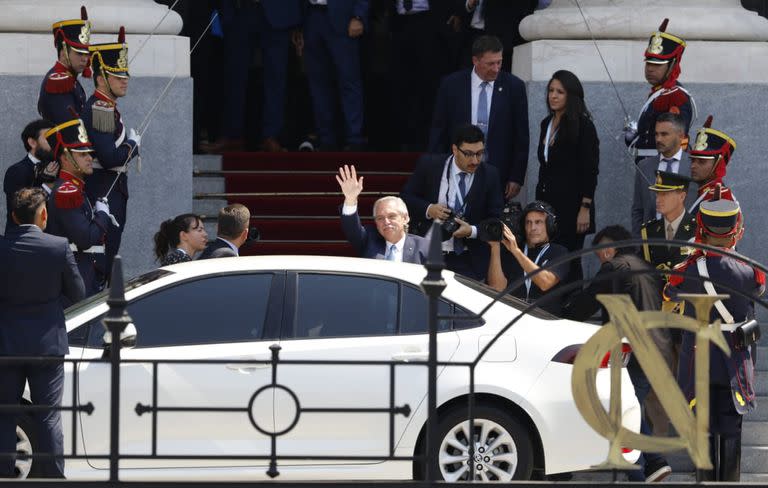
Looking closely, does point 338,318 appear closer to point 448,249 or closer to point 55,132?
point 448,249

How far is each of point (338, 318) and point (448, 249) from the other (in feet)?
8.21

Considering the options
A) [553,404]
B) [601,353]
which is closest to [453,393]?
[553,404]

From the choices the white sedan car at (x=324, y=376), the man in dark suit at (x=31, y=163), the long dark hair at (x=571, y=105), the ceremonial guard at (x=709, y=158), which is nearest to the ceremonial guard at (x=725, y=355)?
the white sedan car at (x=324, y=376)

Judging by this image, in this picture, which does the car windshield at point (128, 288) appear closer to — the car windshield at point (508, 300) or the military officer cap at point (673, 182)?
the car windshield at point (508, 300)

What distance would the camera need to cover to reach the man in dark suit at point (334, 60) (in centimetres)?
1496

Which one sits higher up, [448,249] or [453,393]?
[448,249]

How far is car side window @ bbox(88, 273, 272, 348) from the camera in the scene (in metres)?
9.47

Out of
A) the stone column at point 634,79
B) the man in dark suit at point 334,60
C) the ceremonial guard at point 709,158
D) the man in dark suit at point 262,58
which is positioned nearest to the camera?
the ceremonial guard at point 709,158

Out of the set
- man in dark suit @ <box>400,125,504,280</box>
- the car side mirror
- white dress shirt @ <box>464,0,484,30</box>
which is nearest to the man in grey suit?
Result: man in dark suit @ <box>400,125,504,280</box>

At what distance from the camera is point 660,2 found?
14.3 meters

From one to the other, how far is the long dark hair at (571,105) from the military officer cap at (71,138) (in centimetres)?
345

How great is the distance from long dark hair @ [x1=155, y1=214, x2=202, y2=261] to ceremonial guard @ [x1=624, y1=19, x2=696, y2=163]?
375cm

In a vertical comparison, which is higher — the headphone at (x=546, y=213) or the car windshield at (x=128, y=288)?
the headphone at (x=546, y=213)

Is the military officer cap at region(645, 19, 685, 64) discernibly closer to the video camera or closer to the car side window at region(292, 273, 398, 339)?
the video camera
